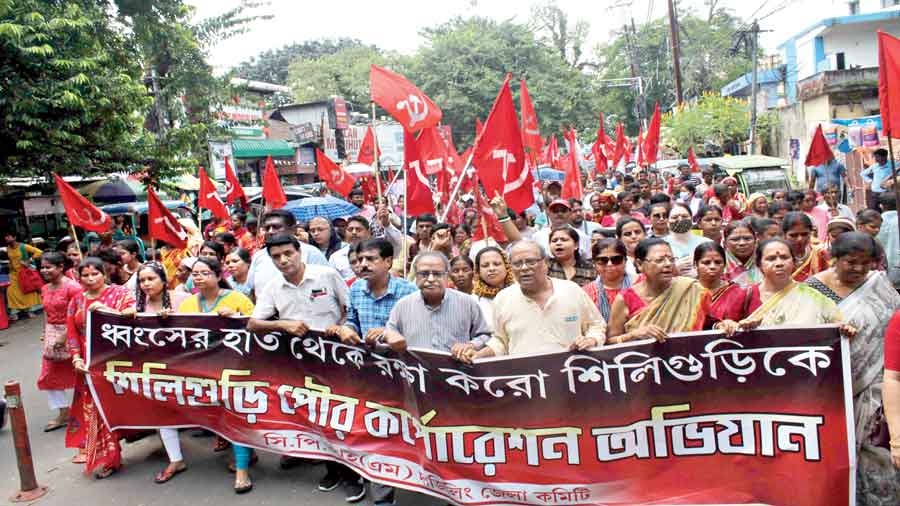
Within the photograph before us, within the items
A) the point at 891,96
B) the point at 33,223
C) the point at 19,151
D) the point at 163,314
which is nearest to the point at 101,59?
the point at 19,151

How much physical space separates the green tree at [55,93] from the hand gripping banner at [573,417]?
8.93 m

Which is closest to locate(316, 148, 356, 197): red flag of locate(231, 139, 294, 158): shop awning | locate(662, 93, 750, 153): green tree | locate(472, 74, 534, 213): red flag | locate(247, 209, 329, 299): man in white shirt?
locate(247, 209, 329, 299): man in white shirt

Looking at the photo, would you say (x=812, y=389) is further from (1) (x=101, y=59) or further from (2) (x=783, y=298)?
(1) (x=101, y=59)

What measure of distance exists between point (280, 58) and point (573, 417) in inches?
2873

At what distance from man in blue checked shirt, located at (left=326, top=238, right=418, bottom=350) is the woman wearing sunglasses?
3.76 ft

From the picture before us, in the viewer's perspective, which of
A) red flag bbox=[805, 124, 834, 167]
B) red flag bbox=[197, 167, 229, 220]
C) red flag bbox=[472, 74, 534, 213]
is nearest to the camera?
red flag bbox=[472, 74, 534, 213]

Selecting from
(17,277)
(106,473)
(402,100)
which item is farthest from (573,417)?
(17,277)

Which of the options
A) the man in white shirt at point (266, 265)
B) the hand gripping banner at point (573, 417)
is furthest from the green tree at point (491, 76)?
the hand gripping banner at point (573, 417)

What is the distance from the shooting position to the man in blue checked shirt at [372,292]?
4.48 m

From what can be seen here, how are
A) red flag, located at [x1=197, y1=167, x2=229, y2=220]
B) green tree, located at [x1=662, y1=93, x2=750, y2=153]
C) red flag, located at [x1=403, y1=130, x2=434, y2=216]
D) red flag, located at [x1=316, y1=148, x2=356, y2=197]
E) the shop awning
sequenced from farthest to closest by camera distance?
the shop awning → green tree, located at [x1=662, y1=93, x2=750, y2=153] → red flag, located at [x1=316, y1=148, x2=356, y2=197] → red flag, located at [x1=197, y1=167, x2=229, y2=220] → red flag, located at [x1=403, y1=130, x2=434, y2=216]

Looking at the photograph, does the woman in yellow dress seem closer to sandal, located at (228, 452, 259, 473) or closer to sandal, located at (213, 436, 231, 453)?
sandal, located at (213, 436, 231, 453)

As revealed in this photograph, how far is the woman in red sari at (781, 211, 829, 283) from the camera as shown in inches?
208

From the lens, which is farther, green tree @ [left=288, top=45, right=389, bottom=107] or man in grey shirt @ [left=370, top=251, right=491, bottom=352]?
green tree @ [left=288, top=45, right=389, bottom=107]

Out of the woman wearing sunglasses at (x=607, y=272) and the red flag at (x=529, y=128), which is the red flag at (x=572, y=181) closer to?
the red flag at (x=529, y=128)
